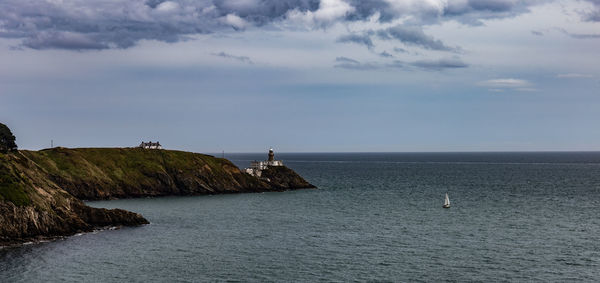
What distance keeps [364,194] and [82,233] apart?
273 feet

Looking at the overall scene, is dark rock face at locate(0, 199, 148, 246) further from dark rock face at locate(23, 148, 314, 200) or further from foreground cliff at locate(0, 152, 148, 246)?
dark rock face at locate(23, 148, 314, 200)

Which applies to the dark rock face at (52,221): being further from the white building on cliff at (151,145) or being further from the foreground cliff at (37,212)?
the white building on cliff at (151,145)

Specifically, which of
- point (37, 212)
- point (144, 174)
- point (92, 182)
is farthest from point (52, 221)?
point (144, 174)

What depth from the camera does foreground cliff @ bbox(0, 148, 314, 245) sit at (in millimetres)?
79750

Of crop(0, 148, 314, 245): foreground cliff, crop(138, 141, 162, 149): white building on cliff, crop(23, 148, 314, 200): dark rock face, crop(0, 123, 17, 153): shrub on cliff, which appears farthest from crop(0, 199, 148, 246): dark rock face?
crop(138, 141, 162, 149): white building on cliff

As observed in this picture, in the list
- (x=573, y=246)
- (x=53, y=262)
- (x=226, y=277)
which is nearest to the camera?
(x=226, y=277)

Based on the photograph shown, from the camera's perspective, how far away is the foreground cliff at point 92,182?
79750 millimetres

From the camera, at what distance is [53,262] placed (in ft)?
214

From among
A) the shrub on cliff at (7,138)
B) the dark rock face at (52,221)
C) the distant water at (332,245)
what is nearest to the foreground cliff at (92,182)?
the dark rock face at (52,221)

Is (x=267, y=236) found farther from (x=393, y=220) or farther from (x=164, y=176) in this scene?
(x=164, y=176)

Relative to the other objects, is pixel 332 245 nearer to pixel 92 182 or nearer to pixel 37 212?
pixel 37 212

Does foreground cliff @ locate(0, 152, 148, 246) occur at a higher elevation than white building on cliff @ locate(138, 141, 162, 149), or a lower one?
lower

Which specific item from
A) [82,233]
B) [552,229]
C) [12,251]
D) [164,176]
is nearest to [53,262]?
[12,251]

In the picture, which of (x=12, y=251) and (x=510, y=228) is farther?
(x=510, y=228)
